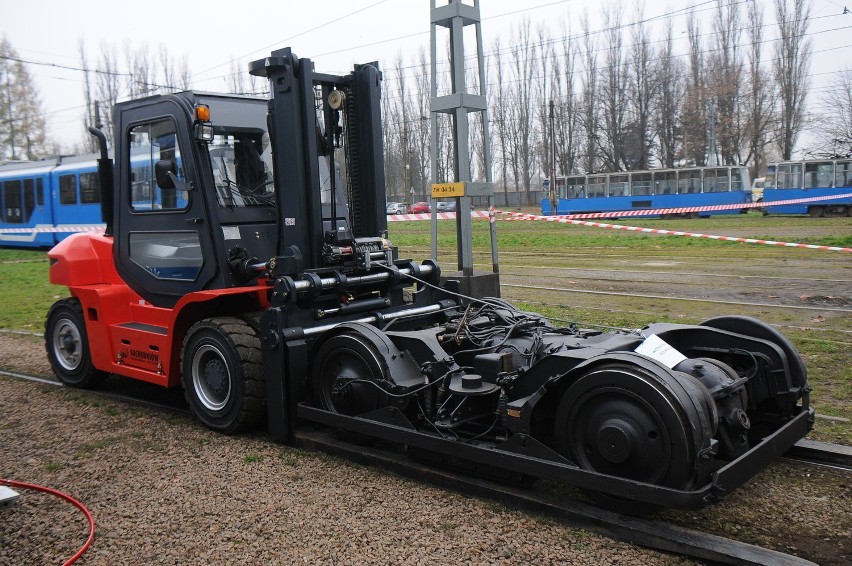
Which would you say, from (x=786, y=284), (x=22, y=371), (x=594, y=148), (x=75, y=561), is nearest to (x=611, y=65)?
(x=594, y=148)

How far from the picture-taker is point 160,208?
6.97 m

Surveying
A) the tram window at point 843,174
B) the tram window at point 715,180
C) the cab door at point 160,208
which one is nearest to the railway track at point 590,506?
the cab door at point 160,208

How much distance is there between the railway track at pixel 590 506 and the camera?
12.8 ft

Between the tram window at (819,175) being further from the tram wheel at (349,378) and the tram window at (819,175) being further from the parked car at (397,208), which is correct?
the tram wheel at (349,378)

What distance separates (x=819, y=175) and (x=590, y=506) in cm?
3931

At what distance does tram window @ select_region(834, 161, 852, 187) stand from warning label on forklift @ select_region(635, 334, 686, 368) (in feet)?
124

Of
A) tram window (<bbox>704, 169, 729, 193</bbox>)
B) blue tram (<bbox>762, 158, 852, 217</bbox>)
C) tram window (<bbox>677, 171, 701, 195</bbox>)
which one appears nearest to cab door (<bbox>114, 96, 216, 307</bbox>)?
blue tram (<bbox>762, 158, 852, 217</bbox>)

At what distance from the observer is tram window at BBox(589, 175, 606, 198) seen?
46.4m

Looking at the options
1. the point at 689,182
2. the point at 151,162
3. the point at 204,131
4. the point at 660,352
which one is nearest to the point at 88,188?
the point at 151,162

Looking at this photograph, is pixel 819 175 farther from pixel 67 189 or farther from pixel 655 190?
pixel 67 189

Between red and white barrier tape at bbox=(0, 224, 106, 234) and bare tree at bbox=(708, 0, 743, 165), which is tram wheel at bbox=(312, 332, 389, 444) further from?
bare tree at bbox=(708, 0, 743, 165)

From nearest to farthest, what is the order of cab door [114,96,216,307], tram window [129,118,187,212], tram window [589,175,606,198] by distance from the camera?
cab door [114,96,216,307] → tram window [129,118,187,212] → tram window [589,175,606,198]

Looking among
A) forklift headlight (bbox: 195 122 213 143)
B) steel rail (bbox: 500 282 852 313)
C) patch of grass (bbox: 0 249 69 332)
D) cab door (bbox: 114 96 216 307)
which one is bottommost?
steel rail (bbox: 500 282 852 313)

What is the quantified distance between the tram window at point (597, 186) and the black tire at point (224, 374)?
1663 inches
